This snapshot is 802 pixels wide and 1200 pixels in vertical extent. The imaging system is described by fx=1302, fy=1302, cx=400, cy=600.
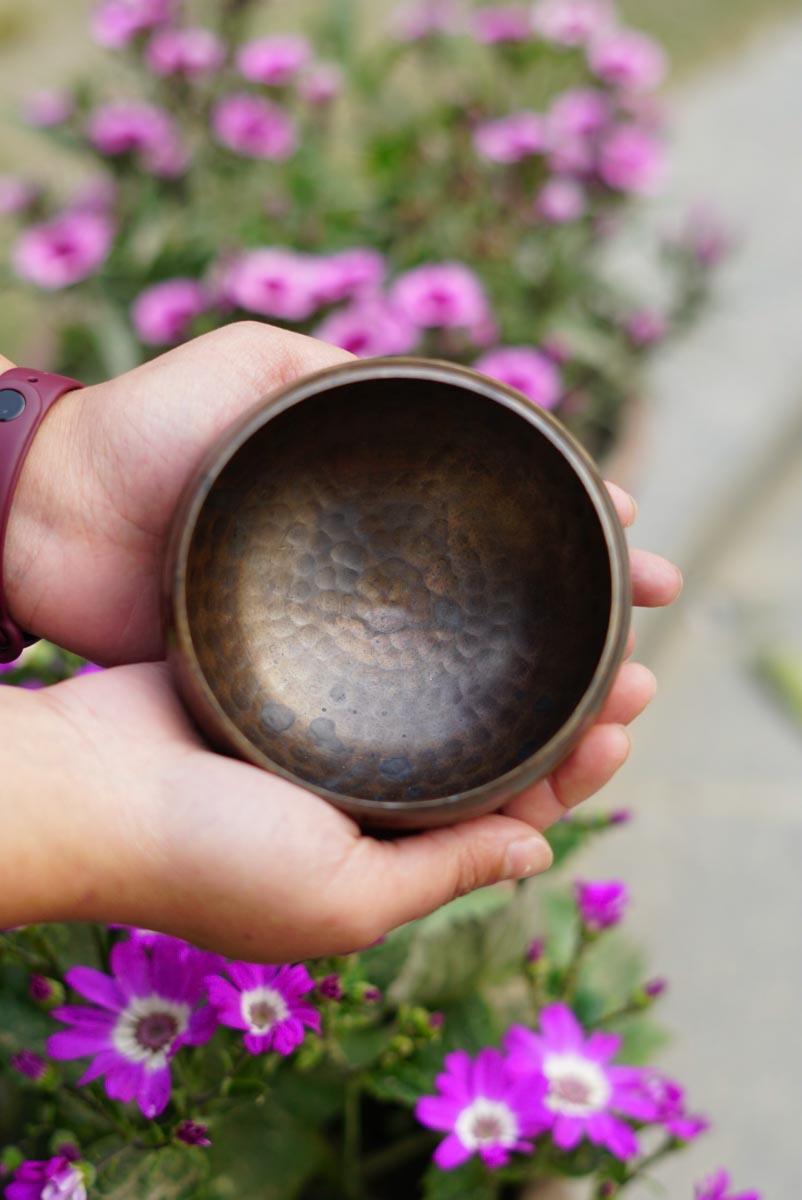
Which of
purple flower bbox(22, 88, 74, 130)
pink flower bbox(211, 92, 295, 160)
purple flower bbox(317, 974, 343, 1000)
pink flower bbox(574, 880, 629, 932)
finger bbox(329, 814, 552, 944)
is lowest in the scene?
purple flower bbox(22, 88, 74, 130)

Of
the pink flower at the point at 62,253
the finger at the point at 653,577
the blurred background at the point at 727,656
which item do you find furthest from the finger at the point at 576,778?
the pink flower at the point at 62,253

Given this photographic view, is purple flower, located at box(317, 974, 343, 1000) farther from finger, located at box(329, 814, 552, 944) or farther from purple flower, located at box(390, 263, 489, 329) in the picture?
purple flower, located at box(390, 263, 489, 329)

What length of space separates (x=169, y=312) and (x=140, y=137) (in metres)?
0.27

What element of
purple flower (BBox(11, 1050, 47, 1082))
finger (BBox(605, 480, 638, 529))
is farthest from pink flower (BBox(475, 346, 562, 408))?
purple flower (BBox(11, 1050, 47, 1082))

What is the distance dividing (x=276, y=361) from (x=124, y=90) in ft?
5.04

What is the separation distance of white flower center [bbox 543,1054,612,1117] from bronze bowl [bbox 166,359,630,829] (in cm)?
19

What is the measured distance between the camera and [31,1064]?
2.48ft

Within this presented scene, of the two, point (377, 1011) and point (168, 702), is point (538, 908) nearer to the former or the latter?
point (377, 1011)

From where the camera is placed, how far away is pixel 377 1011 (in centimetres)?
90

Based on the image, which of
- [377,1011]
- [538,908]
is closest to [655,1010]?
[538,908]

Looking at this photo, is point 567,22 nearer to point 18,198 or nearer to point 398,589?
point 18,198

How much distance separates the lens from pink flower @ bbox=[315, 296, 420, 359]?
148cm

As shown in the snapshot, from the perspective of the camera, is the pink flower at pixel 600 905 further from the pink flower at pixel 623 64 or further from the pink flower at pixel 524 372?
the pink flower at pixel 623 64

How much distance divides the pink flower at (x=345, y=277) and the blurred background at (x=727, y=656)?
0.42m
